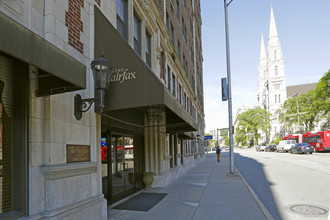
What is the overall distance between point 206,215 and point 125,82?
13.5ft

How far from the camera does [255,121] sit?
90.9 m

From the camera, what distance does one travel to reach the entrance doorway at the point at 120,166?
8.12m

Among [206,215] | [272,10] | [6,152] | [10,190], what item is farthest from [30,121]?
[272,10]

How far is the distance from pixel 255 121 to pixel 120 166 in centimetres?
8826

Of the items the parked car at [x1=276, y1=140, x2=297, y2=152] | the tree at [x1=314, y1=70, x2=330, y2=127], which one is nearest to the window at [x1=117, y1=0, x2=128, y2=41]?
the parked car at [x1=276, y1=140, x2=297, y2=152]

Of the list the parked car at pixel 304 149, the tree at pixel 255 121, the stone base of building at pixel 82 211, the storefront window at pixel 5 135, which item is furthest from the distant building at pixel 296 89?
the storefront window at pixel 5 135

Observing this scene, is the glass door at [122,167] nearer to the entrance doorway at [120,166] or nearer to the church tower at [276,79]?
the entrance doorway at [120,166]

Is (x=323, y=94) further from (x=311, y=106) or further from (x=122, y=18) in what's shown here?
(x=122, y=18)

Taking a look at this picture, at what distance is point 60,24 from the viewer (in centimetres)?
488

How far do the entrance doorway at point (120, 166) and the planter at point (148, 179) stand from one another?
13.0 inches

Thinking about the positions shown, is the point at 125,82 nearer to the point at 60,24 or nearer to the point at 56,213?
the point at 60,24

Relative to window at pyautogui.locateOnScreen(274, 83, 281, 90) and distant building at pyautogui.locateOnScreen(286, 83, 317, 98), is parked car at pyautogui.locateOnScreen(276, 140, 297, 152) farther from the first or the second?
distant building at pyautogui.locateOnScreen(286, 83, 317, 98)

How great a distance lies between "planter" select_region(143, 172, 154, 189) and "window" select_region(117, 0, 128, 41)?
5.60 metres

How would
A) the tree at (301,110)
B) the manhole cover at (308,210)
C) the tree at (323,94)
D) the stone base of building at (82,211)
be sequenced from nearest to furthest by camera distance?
the stone base of building at (82,211)
the manhole cover at (308,210)
the tree at (323,94)
the tree at (301,110)
